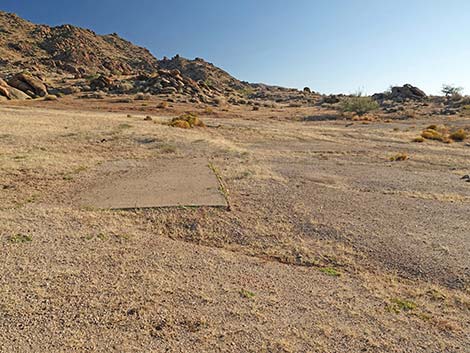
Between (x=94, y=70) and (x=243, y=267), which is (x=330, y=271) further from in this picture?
(x=94, y=70)

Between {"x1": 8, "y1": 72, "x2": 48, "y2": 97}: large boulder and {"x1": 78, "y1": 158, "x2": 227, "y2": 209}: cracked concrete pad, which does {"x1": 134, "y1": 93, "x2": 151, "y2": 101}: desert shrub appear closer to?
{"x1": 8, "y1": 72, "x2": 48, "y2": 97}: large boulder

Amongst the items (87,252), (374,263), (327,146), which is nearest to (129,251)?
(87,252)

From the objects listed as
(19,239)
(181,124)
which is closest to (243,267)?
(19,239)

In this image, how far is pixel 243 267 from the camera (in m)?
5.41

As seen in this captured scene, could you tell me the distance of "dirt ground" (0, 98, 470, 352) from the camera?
3.87 m

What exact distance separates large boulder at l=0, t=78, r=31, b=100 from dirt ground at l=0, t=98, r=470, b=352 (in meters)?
29.2

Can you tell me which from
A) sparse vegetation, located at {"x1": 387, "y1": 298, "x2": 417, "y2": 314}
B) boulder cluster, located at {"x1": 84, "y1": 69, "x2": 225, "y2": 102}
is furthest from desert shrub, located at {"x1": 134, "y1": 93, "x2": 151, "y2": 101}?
sparse vegetation, located at {"x1": 387, "y1": 298, "x2": 417, "y2": 314}

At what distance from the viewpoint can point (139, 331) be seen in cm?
383

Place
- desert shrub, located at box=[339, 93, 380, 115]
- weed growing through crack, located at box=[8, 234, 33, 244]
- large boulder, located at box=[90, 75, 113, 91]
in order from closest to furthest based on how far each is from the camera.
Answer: weed growing through crack, located at box=[8, 234, 33, 244], desert shrub, located at box=[339, 93, 380, 115], large boulder, located at box=[90, 75, 113, 91]

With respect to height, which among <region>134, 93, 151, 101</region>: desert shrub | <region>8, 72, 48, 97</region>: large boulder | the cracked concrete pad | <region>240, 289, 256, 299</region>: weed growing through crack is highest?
<region>8, 72, 48, 97</region>: large boulder

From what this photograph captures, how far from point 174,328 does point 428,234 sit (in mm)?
5133

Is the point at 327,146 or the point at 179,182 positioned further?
the point at 327,146

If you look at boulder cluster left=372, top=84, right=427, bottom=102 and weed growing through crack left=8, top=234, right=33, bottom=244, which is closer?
weed growing through crack left=8, top=234, right=33, bottom=244

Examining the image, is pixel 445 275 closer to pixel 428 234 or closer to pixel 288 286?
pixel 428 234
